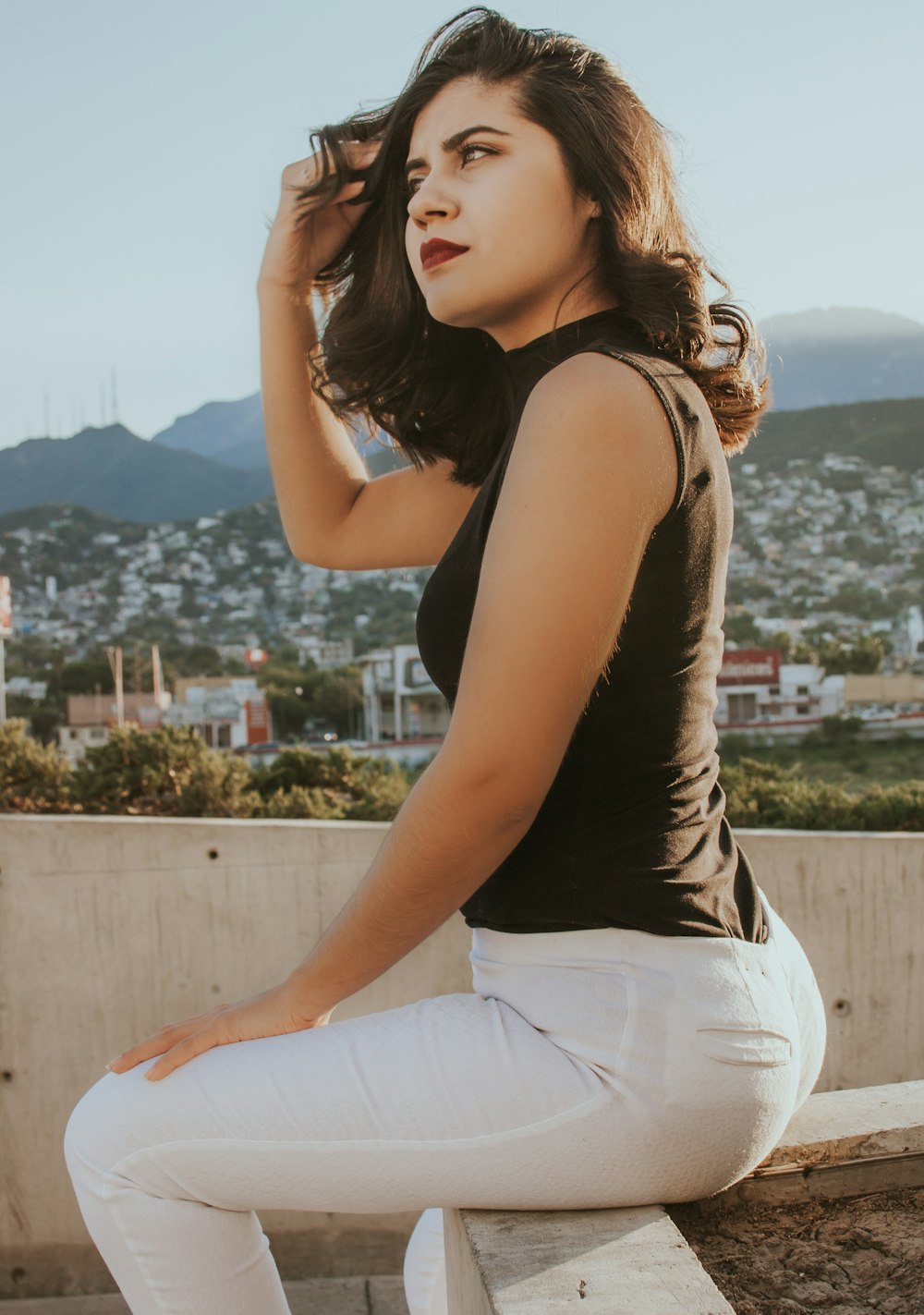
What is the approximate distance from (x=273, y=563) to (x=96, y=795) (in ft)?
91.3

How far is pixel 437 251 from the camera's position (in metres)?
1.26

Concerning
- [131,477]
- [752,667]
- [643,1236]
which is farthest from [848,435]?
[131,477]

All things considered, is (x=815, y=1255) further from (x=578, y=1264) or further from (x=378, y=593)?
(x=378, y=593)

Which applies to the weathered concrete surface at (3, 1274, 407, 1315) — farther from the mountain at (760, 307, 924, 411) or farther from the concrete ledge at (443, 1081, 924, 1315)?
the mountain at (760, 307, 924, 411)

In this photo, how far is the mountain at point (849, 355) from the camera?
6032 centimetres

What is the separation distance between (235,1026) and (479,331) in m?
0.95

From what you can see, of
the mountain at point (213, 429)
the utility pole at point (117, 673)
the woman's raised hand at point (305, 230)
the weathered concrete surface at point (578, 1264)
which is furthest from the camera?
the mountain at point (213, 429)

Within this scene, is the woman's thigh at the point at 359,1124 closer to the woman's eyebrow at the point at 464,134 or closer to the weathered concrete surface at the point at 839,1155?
the weathered concrete surface at the point at 839,1155

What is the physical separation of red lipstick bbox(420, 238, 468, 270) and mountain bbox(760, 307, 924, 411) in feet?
189

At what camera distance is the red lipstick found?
1244mm

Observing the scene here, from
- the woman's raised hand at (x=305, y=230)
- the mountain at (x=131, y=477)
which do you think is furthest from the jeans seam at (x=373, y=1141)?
the mountain at (x=131, y=477)

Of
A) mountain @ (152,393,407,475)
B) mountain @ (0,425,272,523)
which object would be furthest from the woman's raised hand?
mountain @ (152,393,407,475)

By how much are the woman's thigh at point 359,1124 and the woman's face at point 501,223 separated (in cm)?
73

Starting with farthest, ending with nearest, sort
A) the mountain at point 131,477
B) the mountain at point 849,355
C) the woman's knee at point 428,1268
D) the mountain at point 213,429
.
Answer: the mountain at point 213,429, the mountain at point 849,355, the mountain at point 131,477, the woman's knee at point 428,1268
